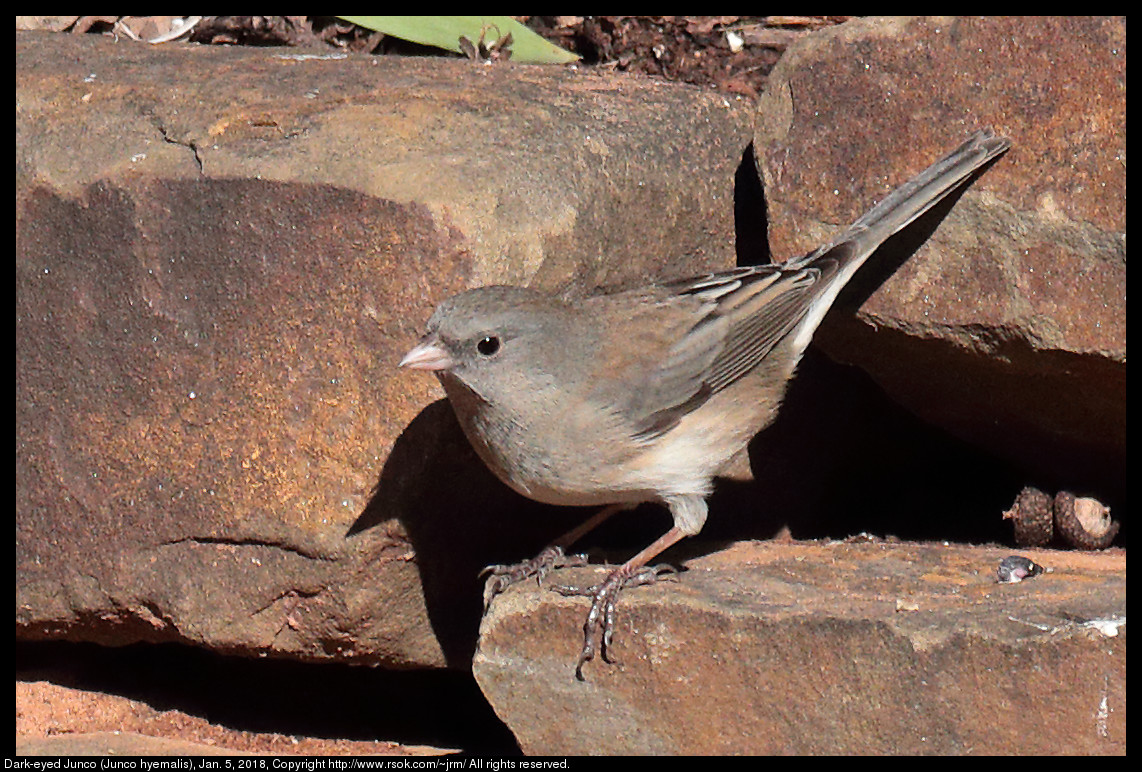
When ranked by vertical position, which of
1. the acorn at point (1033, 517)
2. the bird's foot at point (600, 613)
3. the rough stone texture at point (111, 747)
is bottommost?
the rough stone texture at point (111, 747)

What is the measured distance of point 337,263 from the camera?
4.02 metres

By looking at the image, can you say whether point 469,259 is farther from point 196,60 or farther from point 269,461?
point 196,60

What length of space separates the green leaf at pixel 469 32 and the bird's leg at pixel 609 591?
225cm

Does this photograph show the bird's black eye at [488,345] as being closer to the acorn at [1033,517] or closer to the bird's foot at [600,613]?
the bird's foot at [600,613]

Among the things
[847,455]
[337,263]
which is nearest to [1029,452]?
[847,455]

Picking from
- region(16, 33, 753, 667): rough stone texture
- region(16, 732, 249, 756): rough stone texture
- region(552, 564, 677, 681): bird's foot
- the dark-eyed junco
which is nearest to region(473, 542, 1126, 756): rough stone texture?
region(552, 564, 677, 681): bird's foot

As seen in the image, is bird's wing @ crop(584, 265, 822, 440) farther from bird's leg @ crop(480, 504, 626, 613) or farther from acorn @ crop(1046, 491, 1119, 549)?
acorn @ crop(1046, 491, 1119, 549)

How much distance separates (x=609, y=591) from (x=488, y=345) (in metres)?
0.79

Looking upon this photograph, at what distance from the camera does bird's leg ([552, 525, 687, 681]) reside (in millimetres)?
3773

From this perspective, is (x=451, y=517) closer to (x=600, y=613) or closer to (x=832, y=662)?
(x=600, y=613)

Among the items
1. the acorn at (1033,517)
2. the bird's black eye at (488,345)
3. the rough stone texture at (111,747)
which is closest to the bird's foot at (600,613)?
the bird's black eye at (488,345)

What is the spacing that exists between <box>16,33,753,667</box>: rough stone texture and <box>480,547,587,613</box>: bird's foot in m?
0.19

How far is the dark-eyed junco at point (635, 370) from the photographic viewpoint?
151 inches

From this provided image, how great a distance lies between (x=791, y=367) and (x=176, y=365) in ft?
6.49
